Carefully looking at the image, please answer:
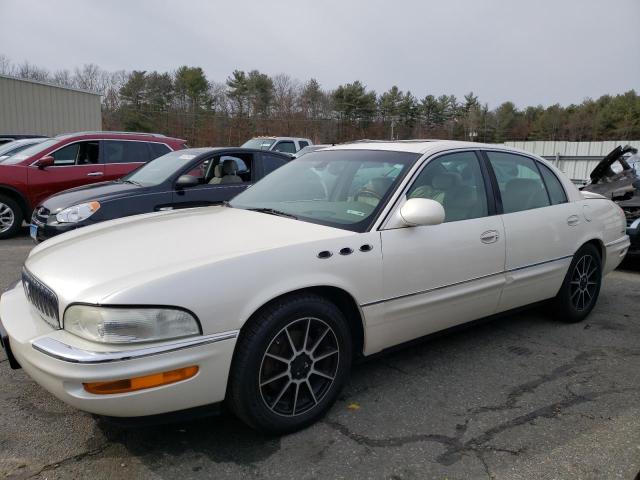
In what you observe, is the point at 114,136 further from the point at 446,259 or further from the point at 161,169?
the point at 446,259

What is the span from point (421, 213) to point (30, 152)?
798 centimetres

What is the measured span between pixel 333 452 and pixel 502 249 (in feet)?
6.30

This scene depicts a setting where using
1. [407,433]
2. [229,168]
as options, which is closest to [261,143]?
[229,168]

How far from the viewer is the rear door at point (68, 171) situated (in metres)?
8.34

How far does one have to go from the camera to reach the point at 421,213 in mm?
2930

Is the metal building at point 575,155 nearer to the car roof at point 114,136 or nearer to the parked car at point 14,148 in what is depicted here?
the car roof at point 114,136

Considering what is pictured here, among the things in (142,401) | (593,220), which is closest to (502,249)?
(593,220)

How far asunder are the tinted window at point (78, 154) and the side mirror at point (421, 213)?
24.0 ft

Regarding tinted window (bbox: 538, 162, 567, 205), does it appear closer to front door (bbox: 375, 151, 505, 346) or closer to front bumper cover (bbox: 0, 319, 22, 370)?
front door (bbox: 375, 151, 505, 346)

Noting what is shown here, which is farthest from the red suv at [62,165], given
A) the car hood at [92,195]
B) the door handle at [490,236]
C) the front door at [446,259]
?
the door handle at [490,236]

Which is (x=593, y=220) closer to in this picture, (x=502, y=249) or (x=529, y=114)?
(x=502, y=249)

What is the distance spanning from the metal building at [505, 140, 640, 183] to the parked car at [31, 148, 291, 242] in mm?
7323

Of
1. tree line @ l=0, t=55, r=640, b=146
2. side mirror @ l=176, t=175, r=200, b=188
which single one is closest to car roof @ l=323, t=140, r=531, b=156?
side mirror @ l=176, t=175, r=200, b=188

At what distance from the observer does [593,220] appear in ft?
14.6
